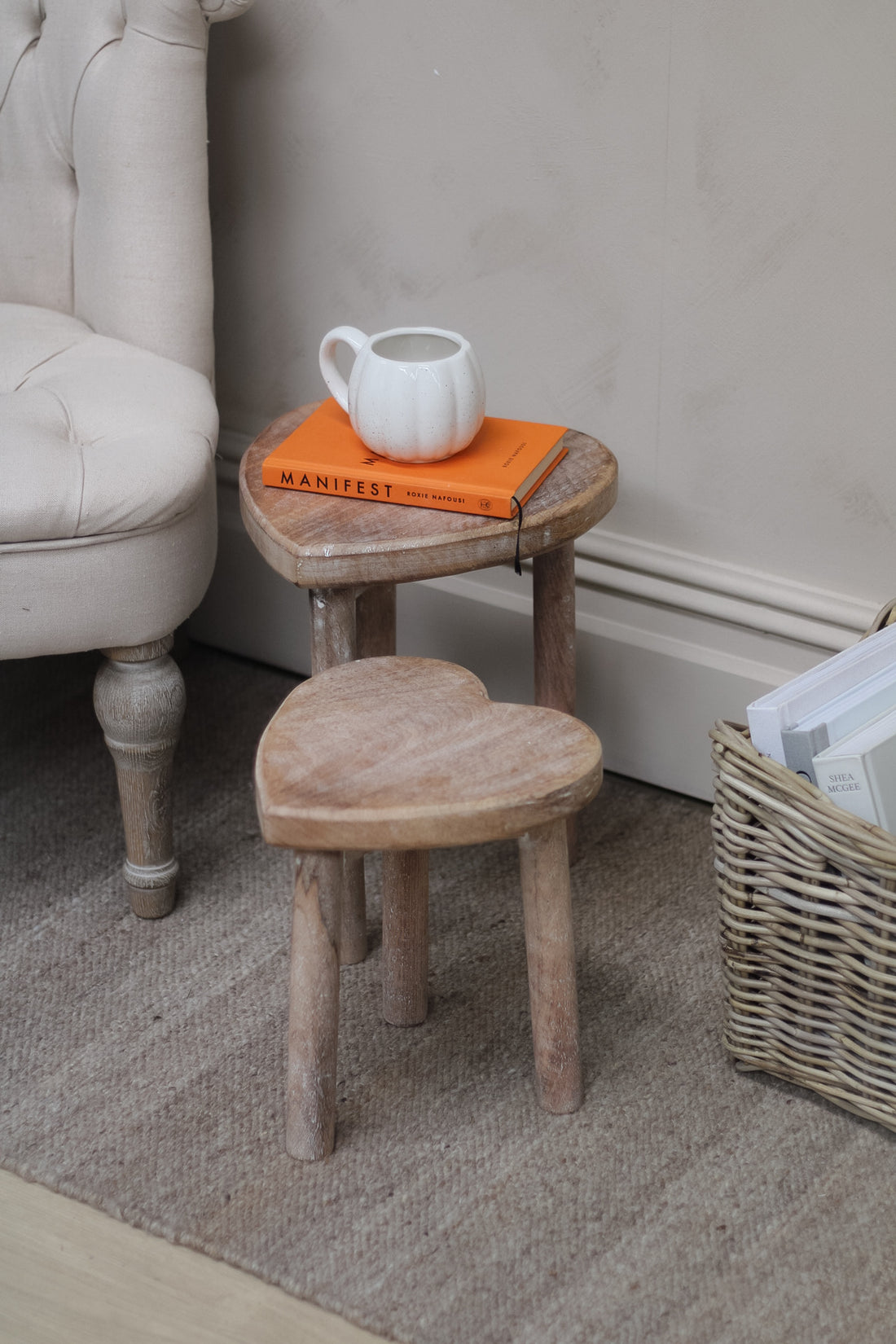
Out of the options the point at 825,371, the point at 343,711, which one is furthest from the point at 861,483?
the point at 343,711

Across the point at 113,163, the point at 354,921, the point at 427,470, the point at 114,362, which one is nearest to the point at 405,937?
the point at 354,921

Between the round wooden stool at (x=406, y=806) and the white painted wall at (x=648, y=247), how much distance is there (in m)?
0.41

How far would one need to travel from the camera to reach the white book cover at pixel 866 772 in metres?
0.86

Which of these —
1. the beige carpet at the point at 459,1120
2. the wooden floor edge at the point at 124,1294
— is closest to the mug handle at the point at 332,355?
the beige carpet at the point at 459,1120

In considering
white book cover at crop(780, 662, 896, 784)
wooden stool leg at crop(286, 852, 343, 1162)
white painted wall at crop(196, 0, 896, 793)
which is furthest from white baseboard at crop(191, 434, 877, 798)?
wooden stool leg at crop(286, 852, 343, 1162)

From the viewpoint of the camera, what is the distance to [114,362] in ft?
3.90

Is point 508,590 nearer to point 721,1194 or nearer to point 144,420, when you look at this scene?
point 144,420

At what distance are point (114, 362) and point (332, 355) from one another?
227mm

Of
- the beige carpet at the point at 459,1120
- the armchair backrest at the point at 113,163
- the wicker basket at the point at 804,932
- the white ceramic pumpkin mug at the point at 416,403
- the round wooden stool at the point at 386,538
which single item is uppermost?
the armchair backrest at the point at 113,163

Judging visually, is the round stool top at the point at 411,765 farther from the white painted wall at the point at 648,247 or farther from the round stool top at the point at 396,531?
the white painted wall at the point at 648,247

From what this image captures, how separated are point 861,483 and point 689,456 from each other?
0.17 m

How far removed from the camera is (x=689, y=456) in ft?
4.08

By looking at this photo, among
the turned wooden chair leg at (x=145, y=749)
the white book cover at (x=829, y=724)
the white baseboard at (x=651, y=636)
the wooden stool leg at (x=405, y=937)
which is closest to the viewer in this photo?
the white book cover at (x=829, y=724)

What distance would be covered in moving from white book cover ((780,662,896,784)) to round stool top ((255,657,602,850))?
0.15 metres
